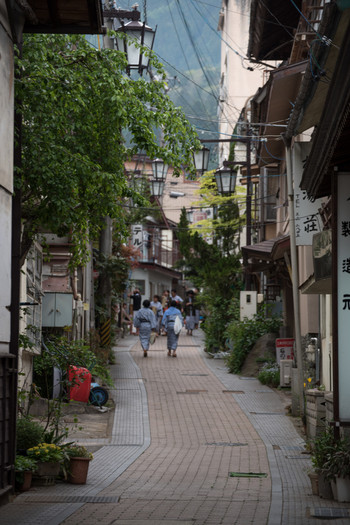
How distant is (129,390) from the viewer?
827 inches

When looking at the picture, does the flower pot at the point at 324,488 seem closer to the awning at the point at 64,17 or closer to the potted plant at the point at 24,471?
the potted plant at the point at 24,471

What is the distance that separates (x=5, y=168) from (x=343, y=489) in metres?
5.42

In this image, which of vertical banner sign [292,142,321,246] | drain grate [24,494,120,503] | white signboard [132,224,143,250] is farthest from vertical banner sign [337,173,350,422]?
white signboard [132,224,143,250]

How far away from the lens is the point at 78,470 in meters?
11.0

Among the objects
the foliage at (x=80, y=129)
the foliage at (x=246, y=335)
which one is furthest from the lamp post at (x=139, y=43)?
the foliage at (x=246, y=335)

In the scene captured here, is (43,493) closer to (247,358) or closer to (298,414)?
(298,414)

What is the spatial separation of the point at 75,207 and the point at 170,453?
4497mm

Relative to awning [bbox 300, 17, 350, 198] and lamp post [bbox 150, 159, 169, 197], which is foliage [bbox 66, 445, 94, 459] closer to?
awning [bbox 300, 17, 350, 198]

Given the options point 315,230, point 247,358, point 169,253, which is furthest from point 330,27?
point 169,253

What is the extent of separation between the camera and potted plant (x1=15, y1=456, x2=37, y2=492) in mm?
10281

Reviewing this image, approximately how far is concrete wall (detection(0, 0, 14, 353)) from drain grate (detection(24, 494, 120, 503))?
1849 mm

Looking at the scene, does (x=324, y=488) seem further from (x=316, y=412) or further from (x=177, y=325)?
(x=177, y=325)

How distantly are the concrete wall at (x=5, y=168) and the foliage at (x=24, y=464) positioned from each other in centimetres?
161

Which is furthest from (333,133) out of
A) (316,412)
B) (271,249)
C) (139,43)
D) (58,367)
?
(271,249)
